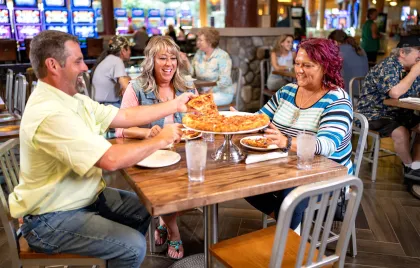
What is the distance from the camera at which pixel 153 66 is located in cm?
251

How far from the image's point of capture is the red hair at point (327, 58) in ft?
7.01

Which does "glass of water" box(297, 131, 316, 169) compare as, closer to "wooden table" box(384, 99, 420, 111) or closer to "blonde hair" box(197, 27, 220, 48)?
"wooden table" box(384, 99, 420, 111)

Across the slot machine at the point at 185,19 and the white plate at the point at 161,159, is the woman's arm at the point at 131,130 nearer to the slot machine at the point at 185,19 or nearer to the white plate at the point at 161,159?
the white plate at the point at 161,159

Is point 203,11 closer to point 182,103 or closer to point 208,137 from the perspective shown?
point 182,103

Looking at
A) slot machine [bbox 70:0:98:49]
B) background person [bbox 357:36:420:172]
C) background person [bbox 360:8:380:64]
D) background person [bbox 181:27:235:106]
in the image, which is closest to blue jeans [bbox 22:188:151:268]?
background person [bbox 357:36:420:172]

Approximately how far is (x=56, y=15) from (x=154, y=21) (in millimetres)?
4656

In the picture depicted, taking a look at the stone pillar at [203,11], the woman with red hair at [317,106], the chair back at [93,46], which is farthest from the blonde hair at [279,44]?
the stone pillar at [203,11]

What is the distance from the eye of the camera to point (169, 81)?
102 inches

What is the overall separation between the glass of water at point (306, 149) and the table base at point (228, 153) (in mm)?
276

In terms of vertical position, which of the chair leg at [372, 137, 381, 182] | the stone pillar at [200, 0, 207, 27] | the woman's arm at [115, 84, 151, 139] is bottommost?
the chair leg at [372, 137, 381, 182]

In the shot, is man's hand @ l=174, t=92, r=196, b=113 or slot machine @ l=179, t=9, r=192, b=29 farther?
slot machine @ l=179, t=9, r=192, b=29

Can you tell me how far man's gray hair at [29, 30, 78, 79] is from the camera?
151cm

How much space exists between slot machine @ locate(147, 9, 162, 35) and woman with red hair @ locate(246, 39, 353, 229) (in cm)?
1337

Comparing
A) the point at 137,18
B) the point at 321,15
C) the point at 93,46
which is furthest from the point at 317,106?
the point at 321,15
